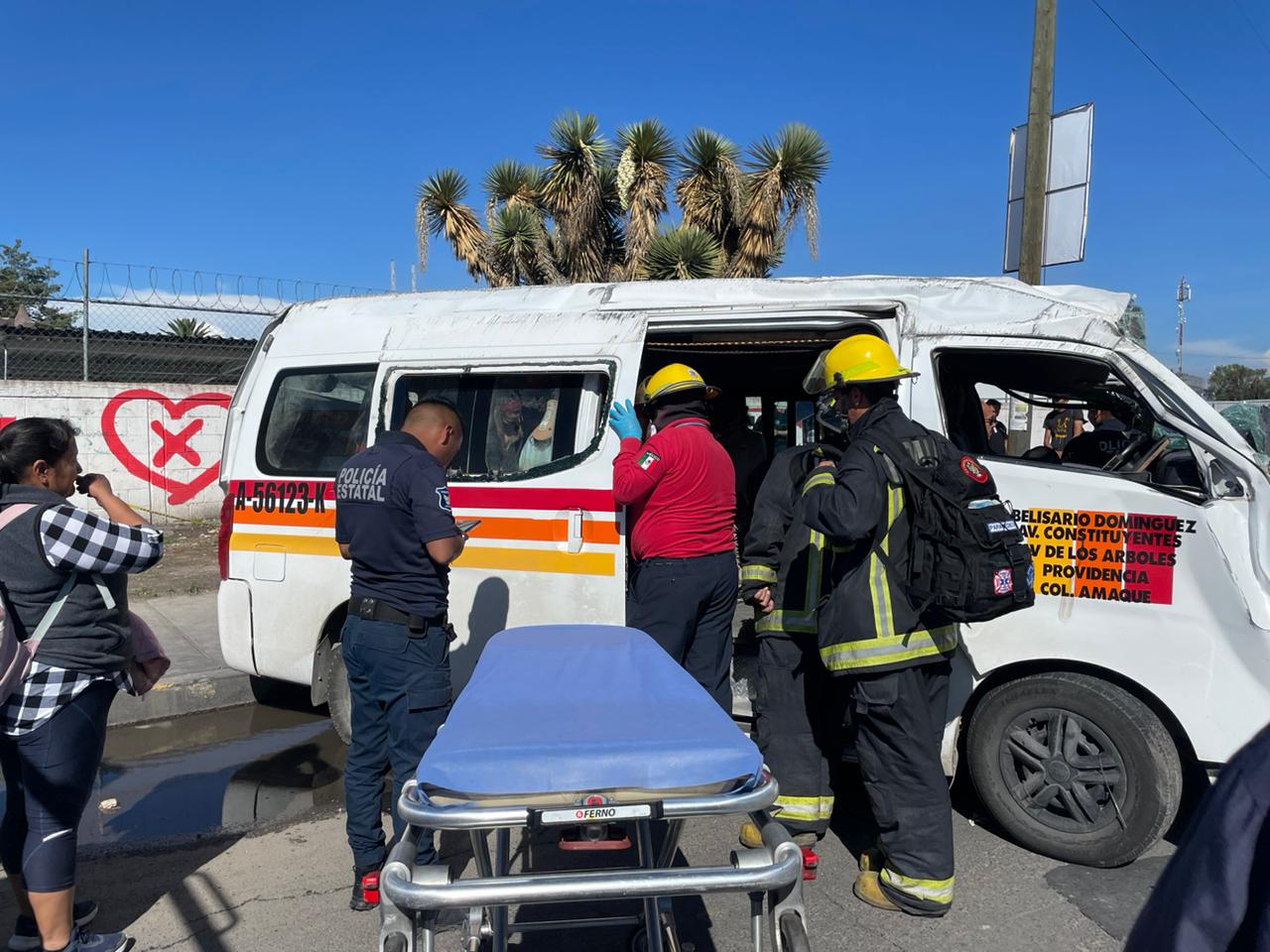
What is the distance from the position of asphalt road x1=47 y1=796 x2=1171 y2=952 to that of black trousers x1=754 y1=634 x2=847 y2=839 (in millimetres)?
275

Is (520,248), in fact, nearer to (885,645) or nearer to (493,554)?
(493,554)

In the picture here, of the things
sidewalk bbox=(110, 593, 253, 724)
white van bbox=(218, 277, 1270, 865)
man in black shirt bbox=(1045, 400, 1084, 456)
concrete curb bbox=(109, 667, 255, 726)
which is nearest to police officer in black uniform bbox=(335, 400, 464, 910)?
white van bbox=(218, 277, 1270, 865)

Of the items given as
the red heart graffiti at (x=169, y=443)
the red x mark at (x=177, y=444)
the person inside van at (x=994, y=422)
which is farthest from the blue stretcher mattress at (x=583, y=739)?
the red x mark at (x=177, y=444)

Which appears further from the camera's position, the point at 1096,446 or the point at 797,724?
the point at 1096,446

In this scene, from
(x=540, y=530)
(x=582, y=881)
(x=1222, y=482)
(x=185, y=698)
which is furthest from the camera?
(x=185, y=698)

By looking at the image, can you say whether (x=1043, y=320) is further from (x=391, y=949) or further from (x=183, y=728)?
(x=183, y=728)

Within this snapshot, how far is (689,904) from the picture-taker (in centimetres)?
362

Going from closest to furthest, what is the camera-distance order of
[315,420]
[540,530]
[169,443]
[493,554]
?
1. [540,530]
2. [493,554]
3. [315,420]
4. [169,443]

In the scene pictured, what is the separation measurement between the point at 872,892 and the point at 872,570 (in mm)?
1292

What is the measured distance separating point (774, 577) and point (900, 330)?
1.30 metres

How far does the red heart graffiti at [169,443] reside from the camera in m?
11.0

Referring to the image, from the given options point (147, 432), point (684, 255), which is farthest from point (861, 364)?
point (684, 255)

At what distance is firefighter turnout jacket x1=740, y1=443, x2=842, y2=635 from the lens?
3842mm

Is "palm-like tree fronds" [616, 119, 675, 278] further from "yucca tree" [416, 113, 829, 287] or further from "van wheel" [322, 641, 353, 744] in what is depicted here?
"van wheel" [322, 641, 353, 744]
